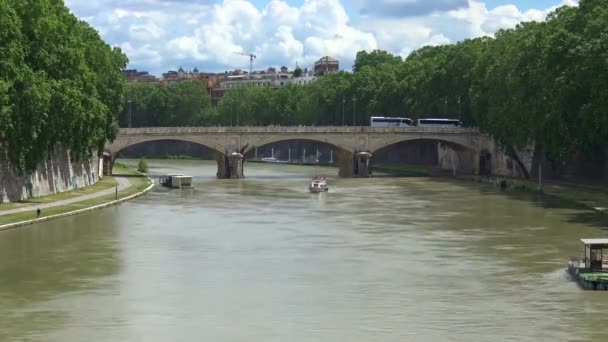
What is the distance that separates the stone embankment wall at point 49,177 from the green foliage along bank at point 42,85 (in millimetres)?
1192

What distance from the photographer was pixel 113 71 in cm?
11250

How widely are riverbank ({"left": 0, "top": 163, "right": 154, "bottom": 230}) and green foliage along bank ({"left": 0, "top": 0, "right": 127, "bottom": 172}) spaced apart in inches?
135

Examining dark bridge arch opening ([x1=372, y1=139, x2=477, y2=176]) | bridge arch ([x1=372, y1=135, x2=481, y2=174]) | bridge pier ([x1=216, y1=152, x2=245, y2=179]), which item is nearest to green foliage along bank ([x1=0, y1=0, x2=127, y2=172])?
bridge pier ([x1=216, y1=152, x2=245, y2=179])

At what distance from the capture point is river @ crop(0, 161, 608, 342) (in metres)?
40.5

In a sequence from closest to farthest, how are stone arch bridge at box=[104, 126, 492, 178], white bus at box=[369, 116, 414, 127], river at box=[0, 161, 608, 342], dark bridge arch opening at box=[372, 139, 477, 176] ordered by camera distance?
river at box=[0, 161, 608, 342] < stone arch bridge at box=[104, 126, 492, 178] < dark bridge arch opening at box=[372, 139, 477, 176] < white bus at box=[369, 116, 414, 127]

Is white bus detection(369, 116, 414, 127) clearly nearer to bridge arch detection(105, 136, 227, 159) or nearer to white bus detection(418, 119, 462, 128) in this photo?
white bus detection(418, 119, 462, 128)

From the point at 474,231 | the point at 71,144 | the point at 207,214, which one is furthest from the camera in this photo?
the point at 71,144

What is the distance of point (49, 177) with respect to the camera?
93.2 metres

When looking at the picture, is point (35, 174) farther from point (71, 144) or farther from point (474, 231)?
point (474, 231)

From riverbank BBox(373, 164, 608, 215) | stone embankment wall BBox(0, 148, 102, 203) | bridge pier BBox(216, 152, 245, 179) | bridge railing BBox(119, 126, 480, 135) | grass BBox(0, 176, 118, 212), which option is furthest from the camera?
bridge railing BBox(119, 126, 480, 135)

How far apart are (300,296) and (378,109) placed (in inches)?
5135

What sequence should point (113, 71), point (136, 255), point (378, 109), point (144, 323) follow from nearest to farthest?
point (144, 323), point (136, 255), point (113, 71), point (378, 109)

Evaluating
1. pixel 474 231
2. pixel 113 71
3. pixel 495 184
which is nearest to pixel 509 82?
pixel 495 184

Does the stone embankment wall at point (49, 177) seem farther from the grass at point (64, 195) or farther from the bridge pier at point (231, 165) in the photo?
the bridge pier at point (231, 165)
